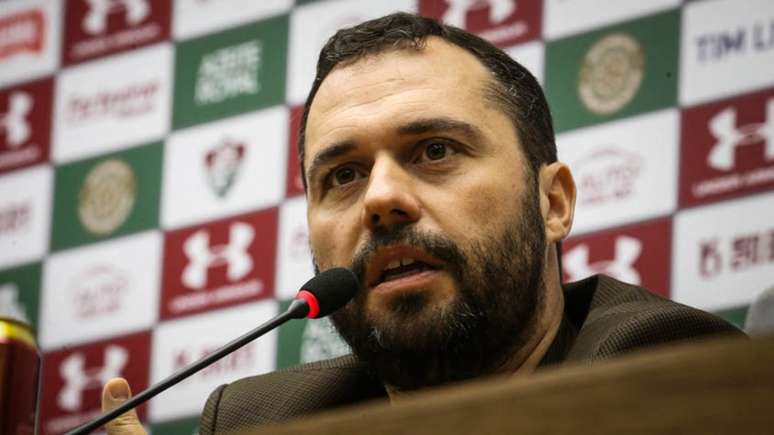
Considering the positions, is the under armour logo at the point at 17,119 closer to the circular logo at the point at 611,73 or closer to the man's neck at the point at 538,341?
the circular logo at the point at 611,73

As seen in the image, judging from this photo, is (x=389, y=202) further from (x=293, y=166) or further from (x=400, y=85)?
(x=293, y=166)

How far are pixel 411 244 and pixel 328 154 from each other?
10.3 inches

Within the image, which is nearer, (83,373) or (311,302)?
(311,302)

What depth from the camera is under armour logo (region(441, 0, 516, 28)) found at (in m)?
3.51

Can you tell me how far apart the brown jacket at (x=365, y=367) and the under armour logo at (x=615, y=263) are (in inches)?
Answer: 38.8

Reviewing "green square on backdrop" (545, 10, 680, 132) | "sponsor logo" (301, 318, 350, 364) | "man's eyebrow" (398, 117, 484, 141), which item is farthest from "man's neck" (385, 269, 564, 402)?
A: "sponsor logo" (301, 318, 350, 364)

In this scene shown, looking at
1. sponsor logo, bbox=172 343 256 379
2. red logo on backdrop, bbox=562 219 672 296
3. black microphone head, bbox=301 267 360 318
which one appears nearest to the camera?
black microphone head, bbox=301 267 360 318

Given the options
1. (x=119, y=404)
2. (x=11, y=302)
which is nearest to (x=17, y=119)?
(x=11, y=302)

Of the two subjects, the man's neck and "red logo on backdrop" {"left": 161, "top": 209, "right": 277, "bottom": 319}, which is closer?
the man's neck

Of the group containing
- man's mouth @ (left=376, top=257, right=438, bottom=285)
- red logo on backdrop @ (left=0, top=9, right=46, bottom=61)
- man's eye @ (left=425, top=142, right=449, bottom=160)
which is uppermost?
man's eye @ (left=425, top=142, right=449, bottom=160)

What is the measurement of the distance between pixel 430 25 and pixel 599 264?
110 centimetres

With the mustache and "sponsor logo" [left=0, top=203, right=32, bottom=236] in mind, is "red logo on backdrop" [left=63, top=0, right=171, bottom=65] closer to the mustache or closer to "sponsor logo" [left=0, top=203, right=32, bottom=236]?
"sponsor logo" [left=0, top=203, right=32, bottom=236]

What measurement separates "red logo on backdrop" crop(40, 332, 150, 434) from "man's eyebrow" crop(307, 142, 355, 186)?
69.2 inches

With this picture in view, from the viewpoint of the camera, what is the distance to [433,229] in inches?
74.9
